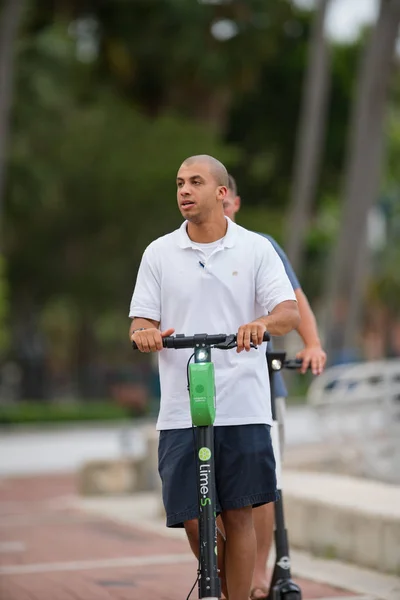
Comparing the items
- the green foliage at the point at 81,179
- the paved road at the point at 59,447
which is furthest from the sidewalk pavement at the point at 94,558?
the green foliage at the point at 81,179

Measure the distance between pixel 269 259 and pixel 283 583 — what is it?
1.68 metres

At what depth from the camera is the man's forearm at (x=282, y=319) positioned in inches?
205

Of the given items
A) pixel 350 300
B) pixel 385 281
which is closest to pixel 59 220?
pixel 350 300

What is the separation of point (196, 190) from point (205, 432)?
917 millimetres

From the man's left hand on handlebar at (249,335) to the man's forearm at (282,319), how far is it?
0.48 feet

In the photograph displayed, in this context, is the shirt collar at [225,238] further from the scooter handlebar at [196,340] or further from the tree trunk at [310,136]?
the tree trunk at [310,136]

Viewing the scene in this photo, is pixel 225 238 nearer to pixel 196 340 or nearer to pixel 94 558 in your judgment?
pixel 196 340

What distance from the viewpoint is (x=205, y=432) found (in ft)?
16.7

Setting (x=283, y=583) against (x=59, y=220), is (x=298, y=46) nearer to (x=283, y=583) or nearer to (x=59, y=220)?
(x=59, y=220)

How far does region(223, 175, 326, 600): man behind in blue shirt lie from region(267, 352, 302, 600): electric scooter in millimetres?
62

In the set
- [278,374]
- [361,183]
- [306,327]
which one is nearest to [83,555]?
[278,374]

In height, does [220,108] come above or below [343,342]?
above

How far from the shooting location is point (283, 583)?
20.5 ft

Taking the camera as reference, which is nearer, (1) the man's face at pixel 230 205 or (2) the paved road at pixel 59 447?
(1) the man's face at pixel 230 205
